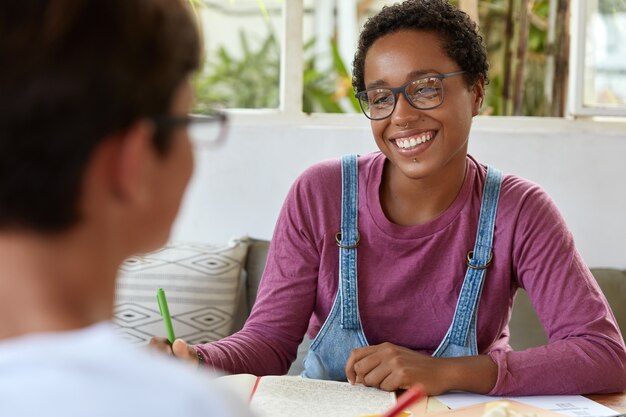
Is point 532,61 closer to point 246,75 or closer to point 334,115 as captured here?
point 334,115

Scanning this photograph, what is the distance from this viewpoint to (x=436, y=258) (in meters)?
1.78

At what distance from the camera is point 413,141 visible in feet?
5.78

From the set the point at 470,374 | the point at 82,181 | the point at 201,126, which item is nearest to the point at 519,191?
the point at 470,374

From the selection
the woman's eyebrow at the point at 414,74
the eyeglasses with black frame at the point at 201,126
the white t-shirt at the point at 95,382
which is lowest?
the white t-shirt at the point at 95,382

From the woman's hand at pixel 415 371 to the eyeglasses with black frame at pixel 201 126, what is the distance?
33.2 inches

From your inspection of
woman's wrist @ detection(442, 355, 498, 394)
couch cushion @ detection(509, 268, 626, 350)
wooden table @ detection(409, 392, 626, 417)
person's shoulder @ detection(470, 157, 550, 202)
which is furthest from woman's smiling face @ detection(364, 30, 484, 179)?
couch cushion @ detection(509, 268, 626, 350)

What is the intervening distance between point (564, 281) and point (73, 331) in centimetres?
124

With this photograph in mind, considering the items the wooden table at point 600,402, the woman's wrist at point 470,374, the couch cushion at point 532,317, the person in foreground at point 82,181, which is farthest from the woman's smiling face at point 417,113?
the person in foreground at point 82,181

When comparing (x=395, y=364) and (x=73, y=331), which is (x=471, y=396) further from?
(x=73, y=331)

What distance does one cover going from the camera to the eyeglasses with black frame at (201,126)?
625mm

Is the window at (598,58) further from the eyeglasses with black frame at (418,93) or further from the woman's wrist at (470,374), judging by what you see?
the woman's wrist at (470,374)

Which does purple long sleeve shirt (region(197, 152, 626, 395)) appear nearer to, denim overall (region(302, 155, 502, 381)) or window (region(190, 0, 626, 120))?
denim overall (region(302, 155, 502, 381))

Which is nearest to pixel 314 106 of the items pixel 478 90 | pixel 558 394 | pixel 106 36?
pixel 478 90

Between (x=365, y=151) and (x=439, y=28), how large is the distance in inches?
36.6
